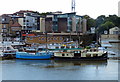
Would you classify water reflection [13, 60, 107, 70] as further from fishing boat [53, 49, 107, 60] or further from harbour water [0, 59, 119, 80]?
fishing boat [53, 49, 107, 60]

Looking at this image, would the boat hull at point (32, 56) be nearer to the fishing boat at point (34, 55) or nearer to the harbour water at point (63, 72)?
the fishing boat at point (34, 55)

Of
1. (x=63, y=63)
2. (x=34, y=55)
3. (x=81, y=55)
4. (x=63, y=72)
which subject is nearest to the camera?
(x=63, y=72)

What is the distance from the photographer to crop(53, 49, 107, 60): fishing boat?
14.2m

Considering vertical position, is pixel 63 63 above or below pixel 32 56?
below

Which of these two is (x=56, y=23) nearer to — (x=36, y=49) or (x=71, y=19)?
(x=71, y=19)

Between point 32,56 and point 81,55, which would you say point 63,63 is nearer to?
point 81,55

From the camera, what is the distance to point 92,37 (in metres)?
24.3

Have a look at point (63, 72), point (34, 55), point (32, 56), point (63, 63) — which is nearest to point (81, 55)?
point (63, 63)

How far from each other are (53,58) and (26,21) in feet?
38.7

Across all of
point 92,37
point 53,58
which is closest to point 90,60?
point 53,58

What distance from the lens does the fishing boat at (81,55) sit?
46.8 feet

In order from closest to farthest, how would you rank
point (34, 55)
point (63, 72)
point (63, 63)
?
point (63, 72)
point (63, 63)
point (34, 55)

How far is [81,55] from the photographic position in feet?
47.3

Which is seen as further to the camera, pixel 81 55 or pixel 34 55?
pixel 34 55
